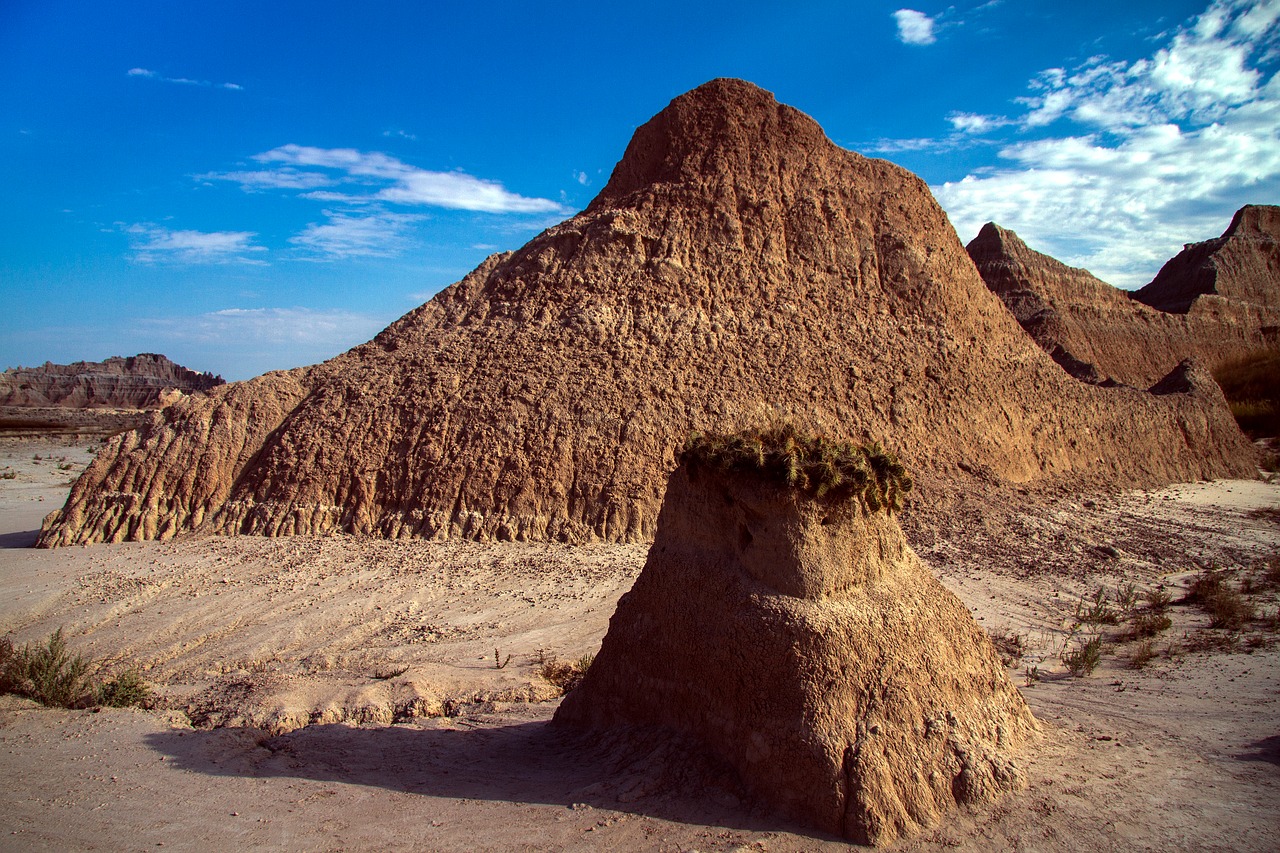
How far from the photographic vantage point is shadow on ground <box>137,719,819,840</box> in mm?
4863

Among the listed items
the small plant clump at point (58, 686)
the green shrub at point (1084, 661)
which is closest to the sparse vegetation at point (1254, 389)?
the green shrub at point (1084, 661)

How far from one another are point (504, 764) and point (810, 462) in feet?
11.0

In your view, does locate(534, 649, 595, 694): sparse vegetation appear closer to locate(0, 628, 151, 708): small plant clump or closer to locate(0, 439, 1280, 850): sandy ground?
locate(0, 439, 1280, 850): sandy ground

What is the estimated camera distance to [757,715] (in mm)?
4918

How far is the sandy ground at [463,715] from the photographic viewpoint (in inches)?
181

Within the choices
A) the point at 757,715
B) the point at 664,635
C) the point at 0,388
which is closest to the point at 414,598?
the point at 664,635

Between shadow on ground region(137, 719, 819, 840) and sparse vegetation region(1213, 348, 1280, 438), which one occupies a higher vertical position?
sparse vegetation region(1213, 348, 1280, 438)

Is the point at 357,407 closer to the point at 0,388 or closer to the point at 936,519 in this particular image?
the point at 936,519

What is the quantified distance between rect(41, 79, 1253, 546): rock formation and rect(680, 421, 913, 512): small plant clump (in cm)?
769

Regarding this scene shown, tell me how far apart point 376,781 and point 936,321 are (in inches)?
616

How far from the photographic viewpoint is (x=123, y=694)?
22.3ft

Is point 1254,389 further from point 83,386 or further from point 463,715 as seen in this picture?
point 83,386

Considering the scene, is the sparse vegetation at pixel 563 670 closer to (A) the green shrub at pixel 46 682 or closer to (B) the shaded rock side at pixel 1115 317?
(A) the green shrub at pixel 46 682

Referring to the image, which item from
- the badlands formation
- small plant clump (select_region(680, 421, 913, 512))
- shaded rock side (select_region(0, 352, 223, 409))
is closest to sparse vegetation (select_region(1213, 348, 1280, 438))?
the badlands formation
